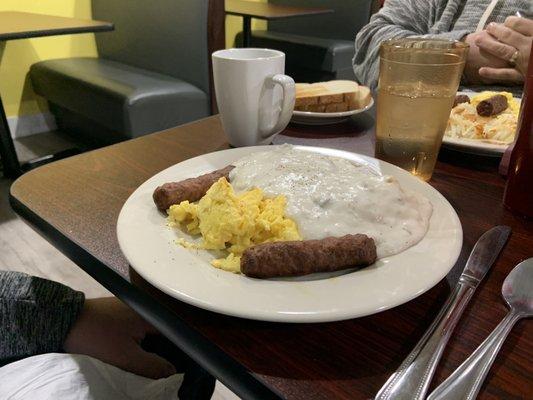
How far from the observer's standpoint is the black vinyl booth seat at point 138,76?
8.31ft

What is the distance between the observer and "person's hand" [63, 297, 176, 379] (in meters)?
0.83

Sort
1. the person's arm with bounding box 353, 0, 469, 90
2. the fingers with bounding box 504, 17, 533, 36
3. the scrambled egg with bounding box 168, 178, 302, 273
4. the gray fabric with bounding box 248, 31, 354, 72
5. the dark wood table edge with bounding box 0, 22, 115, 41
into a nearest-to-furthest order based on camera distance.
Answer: the scrambled egg with bounding box 168, 178, 302, 273 → the fingers with bounding box 504, 17, 533, 36 → the person's arm with bounding box 353, 0, 469, 90 → the dark wood table edge with bounding box 0, 22, 115, 41 → the gray fabric with bounding box 248, 31, 354, 72

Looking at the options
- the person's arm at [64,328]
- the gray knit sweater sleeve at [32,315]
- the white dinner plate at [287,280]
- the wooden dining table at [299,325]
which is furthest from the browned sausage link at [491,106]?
the gray knit sweater sleeve at [32,315]

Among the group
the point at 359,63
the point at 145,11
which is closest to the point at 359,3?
the point at 145,11

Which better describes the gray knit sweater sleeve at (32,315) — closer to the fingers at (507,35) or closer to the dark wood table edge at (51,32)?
the fingers at (507,35)

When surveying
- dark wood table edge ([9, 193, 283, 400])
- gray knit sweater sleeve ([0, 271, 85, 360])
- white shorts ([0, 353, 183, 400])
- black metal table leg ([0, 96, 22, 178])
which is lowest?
black metal table leg ([0, 96, 22, 178])

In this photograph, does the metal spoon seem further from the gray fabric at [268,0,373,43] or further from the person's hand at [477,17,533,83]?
the gray fabric at [268,0,373,43]

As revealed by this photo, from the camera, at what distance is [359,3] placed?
12.2 feet

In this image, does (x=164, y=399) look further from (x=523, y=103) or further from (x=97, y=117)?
(x=97, y=117)

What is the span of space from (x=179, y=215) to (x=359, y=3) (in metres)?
3.62

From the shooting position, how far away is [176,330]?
1.58ft

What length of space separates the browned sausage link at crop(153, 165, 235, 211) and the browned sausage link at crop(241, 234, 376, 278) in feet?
0.58

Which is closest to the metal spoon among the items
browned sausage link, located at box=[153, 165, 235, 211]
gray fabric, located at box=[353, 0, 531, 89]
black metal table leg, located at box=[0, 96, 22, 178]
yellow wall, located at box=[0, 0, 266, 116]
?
browned sausage link, located at box=[153, 165, 235, 211]

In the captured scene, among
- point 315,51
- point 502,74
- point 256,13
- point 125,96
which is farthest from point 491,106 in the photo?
point 315,51
